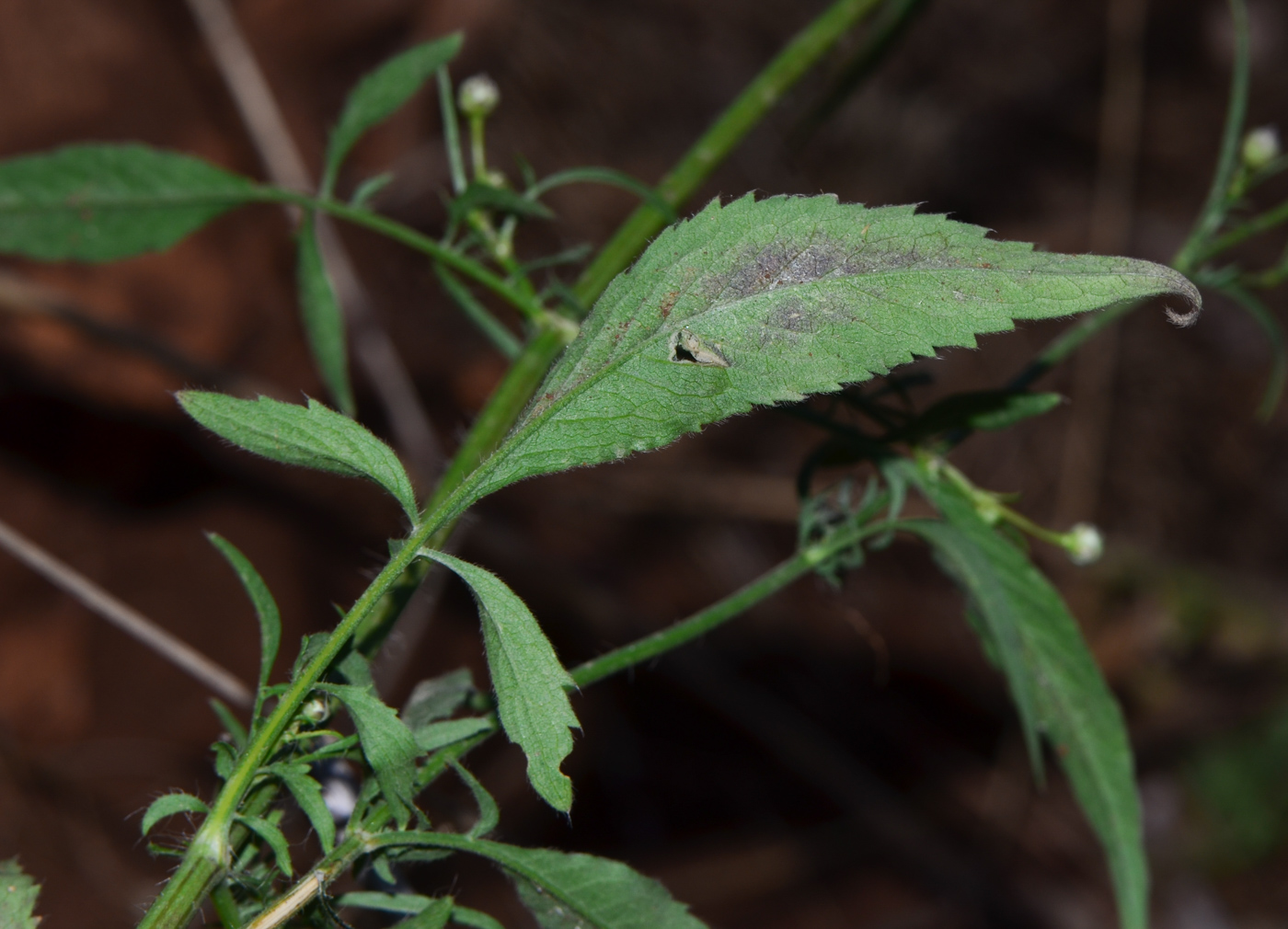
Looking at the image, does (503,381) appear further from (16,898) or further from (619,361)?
(16,898)

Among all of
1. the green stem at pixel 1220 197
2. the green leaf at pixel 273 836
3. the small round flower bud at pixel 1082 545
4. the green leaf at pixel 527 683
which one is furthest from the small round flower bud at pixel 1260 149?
the green leaf at pixel 273 836

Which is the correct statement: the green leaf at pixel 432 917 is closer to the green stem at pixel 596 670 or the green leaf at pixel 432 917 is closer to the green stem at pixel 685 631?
the green stem at pixel 596 670

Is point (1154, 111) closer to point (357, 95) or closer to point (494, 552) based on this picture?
point (494, 552)

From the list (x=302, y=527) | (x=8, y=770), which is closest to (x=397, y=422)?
(x=302, y=527)

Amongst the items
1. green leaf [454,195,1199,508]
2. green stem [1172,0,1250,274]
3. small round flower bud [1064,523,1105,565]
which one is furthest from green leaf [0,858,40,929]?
green stem [1172,0,1250,274]

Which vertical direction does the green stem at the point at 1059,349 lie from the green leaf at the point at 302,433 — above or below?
Answer: above

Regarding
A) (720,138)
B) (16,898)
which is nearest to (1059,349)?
(720,138)
